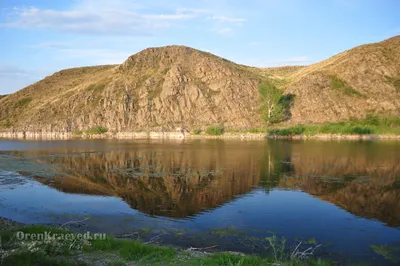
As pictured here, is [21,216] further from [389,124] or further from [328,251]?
[389,124]

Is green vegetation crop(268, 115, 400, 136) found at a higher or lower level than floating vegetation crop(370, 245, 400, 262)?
higher

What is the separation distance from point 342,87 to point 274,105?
25.1 metres

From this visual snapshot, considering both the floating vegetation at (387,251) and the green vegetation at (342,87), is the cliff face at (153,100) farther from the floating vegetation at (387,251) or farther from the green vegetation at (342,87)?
the floating vegetation at (387,251)

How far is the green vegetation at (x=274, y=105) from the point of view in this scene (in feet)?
346

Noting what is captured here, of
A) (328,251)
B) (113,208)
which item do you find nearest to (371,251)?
(328,251)

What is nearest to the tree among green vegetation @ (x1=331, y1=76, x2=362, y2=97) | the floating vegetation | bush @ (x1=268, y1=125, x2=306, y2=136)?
Result: bush @ (x1=268, y1=125, x2=306, y2=136)

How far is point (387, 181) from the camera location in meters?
31.5

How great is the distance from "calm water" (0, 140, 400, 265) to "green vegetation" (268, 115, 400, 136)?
148ft

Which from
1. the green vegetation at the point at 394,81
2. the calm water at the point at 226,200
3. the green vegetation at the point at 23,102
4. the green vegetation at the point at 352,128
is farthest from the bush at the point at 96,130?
the green vegetation at the point at 394,81

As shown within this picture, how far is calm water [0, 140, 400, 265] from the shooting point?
57.6ft

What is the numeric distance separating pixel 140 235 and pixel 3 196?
48.7ft

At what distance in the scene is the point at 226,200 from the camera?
83.7 feet

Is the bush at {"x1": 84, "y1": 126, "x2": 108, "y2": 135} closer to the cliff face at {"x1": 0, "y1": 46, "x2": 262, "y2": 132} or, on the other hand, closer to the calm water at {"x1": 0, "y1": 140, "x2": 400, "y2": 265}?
the cliff face at {"x1": 0, "y1": 46, "x2": 262, "y2": 132}

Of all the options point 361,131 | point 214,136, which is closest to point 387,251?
point 361,131
